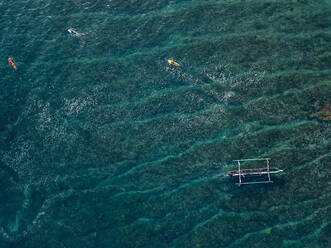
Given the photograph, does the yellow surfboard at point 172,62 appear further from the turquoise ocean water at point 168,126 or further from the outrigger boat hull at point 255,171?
the outrigger boat hull at point 255,171

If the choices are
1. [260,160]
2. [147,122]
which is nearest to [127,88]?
[147,122]

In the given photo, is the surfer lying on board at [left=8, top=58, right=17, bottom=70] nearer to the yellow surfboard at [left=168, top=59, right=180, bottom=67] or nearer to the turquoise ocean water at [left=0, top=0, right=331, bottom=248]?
the turquoise ocean water at [left=0, top=0, right=331, bottom=248]

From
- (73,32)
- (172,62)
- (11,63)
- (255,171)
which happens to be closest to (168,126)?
(172,62)

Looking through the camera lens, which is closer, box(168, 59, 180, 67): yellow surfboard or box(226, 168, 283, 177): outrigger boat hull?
box(226, 168, 283, 177): outrigger boat hull

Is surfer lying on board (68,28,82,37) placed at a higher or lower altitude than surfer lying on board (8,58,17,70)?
higher

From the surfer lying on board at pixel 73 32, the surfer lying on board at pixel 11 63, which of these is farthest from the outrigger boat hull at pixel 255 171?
the surfer lying on board at pixel 11 63

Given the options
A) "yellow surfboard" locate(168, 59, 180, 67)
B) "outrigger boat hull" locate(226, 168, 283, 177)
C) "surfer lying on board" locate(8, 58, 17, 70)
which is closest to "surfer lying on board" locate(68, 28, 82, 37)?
"surfer lying on board" locate(8, 58, 17, 70)

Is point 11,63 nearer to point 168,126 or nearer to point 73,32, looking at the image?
point 73,32

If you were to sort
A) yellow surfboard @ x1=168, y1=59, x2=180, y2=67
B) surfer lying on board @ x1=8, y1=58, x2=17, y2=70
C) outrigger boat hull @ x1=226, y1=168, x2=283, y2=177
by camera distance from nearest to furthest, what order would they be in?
outrigger boat hull @ x1=226, y1=168, x2=283, y2=177 < yellow surfboard @ x1=168, y1=59, x2=180, y2=67 < surfer lying on board @ x1=8, y1=58, x2=17, y2=70

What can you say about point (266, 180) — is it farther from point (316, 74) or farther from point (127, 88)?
point (127, 88)
